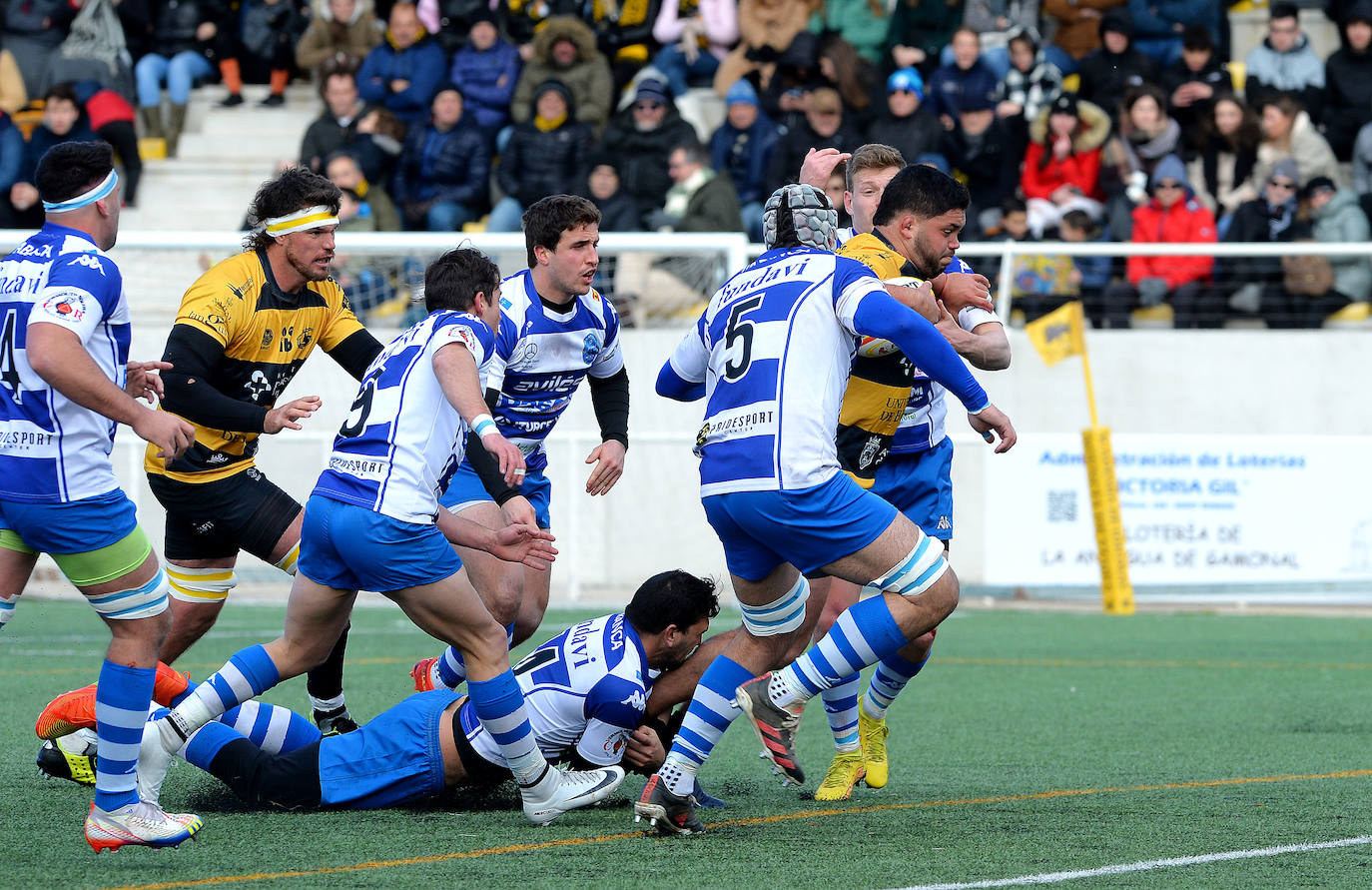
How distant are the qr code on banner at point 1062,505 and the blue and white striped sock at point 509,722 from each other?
9061 mm

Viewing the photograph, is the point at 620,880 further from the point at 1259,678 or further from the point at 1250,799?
the point at 1259,678

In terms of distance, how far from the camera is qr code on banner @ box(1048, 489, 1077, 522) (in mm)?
13859

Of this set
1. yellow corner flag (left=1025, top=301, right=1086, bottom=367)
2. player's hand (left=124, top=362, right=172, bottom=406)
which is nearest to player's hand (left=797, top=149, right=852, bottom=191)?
player's hand (left=124, top=362, right=172, bottom=406)

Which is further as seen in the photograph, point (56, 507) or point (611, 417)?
point (611, 417)

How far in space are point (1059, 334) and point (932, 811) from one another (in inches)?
358

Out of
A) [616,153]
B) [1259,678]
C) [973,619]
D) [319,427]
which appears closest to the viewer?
[1259,678]

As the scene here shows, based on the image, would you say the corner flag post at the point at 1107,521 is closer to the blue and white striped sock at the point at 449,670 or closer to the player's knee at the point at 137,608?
the blue and white striped sock at the point at 449,670

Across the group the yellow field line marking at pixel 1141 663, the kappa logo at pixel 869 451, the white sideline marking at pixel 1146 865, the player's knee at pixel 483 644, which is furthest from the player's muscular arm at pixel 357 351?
the yellow field line marking at pixel 1141 663

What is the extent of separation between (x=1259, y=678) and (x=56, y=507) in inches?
284

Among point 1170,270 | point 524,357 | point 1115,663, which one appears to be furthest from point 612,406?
point 1170,270

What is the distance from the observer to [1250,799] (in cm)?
594

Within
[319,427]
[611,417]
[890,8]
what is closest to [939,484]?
[611,417]

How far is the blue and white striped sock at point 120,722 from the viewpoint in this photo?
4930 millimetres

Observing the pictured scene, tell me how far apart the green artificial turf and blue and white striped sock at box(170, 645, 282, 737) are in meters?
0.34
